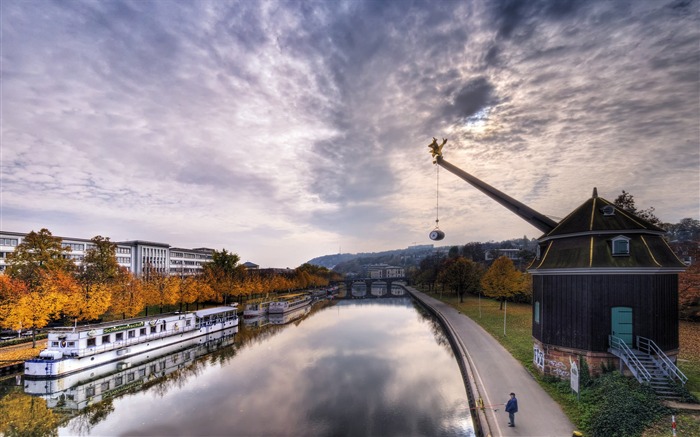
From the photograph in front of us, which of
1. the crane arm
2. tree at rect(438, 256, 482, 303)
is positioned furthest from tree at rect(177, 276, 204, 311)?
tree at rect(438, 256, 482, 303)

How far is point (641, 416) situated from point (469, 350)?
15.3 metres

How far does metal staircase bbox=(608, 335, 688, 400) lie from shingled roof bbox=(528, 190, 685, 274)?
3.79 metres

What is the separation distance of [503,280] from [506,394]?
35337 mm

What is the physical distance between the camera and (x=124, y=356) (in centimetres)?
3322

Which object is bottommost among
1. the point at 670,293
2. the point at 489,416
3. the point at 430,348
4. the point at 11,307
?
the point at 430,348

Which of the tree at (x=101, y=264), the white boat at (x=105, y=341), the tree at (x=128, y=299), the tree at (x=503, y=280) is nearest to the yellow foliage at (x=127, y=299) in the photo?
the tree at (x=128, y=299)

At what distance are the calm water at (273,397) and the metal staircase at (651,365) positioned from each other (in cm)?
828

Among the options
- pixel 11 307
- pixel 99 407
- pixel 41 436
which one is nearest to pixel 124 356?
pixel 11 307

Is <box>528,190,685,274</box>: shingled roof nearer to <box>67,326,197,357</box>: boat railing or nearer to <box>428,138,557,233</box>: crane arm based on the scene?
<box>428,138,557,233</box>: crane arm

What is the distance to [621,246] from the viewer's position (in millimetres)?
20031

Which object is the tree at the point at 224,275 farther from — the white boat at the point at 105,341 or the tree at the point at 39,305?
the tree at the point at 39,305

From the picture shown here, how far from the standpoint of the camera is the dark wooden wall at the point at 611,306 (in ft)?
64.5

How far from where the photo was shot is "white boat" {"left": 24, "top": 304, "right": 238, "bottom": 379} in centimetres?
2687

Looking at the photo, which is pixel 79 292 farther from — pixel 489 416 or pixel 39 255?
pixel 489 416
